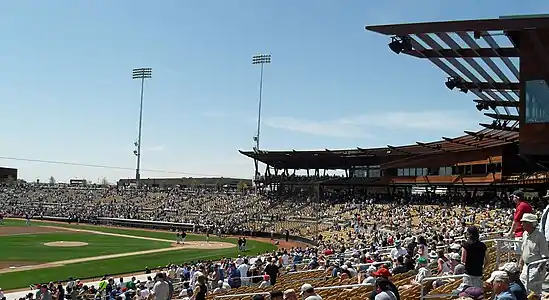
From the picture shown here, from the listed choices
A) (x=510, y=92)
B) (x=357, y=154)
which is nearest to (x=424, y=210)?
(x=510, y=92)

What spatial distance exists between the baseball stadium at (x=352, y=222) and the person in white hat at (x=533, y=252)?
0.02 metres

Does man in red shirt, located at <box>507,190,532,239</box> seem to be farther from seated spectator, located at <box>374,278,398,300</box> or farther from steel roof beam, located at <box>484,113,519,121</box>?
steel roof beam, located at <box>484,113,519,121</box>

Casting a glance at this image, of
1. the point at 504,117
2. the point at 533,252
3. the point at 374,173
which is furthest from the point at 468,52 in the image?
the point at 374,173

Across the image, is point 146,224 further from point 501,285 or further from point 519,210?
point 501,285

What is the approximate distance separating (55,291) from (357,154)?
44.8 meters

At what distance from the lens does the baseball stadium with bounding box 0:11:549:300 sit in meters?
10.5

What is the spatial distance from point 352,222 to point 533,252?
40337 mm

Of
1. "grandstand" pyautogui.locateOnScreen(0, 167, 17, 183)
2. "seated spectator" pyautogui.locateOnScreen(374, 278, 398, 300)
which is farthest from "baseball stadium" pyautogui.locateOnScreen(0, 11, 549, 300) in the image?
"grandstand" pyautogui.locateOnScreen(0, 167, 17, 183)

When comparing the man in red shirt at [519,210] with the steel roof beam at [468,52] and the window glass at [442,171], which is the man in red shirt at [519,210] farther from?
the window glass at [442,171]

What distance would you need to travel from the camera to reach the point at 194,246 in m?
47.5

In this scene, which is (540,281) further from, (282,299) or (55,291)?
(55,291)

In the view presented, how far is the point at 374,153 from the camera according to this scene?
61.8 meters

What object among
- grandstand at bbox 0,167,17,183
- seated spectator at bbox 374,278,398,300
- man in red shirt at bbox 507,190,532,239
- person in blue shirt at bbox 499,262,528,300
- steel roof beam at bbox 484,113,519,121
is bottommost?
seated spectator at bbox 374,278,398,300

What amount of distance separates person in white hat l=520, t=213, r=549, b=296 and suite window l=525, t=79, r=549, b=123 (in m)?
23.9
